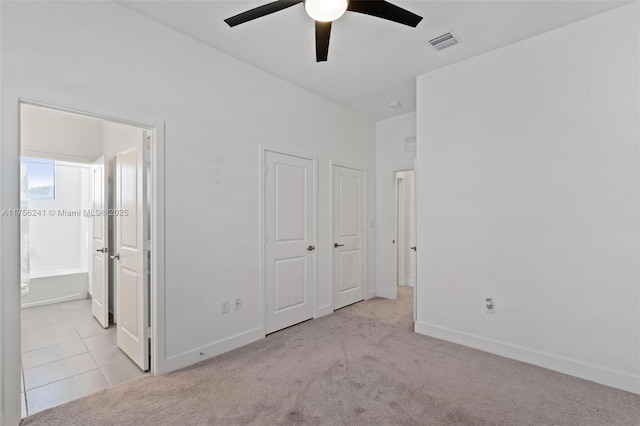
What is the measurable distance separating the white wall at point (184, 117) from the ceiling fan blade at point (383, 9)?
1.66m

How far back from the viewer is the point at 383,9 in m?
1.83

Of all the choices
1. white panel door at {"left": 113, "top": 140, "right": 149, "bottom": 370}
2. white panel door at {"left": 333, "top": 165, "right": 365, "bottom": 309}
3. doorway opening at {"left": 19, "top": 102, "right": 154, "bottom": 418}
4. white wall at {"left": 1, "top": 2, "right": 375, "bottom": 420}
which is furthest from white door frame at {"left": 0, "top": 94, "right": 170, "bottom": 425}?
white panel door at {"left": 333, "top": 165, "right": 365, "bottom": 309}

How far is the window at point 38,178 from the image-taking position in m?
4.04

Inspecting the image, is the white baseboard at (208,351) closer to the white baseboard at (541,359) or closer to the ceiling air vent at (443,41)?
the white baseboard at (541,359)

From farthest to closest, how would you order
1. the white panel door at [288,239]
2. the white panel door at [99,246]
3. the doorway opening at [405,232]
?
the doorway opening at [405,232] < the white panel door at [99,246] < the white panel door at [288,239]

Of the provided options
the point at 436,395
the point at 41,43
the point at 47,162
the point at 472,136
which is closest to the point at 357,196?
the point at 472,136

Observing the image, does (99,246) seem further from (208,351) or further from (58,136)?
(208,351)

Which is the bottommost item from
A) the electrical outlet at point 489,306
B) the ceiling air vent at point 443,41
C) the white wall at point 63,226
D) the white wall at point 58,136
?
the electrical outlet at point 489,306

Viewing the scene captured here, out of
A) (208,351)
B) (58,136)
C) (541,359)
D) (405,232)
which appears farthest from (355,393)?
(58,136)

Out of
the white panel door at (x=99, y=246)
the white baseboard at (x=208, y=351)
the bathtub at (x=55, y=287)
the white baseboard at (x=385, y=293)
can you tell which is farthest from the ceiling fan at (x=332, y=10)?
the bathtub at (x=55, y=287)

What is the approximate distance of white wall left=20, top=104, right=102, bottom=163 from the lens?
375 centimetres

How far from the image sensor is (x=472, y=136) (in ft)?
10.3

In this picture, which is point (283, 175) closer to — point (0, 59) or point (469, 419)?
point (0, 59)

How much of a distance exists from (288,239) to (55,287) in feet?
12.5
